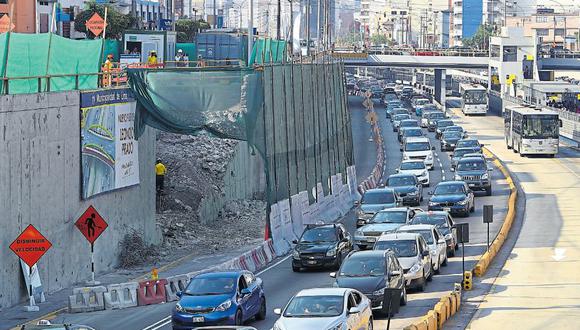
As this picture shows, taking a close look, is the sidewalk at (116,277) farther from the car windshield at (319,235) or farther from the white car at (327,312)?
the white car at (327,312)

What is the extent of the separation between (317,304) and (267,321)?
4.32 meters

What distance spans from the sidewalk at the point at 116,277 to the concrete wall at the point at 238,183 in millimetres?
5546

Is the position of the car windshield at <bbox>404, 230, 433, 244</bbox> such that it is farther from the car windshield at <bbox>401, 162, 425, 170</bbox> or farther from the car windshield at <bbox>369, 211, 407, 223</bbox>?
the car windshield at <bbox>401, 162, 425, 170</bbox>

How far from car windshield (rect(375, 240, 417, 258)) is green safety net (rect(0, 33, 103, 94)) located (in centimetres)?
1035

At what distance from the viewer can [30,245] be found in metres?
28.6

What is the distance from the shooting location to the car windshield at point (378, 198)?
48.3 metres

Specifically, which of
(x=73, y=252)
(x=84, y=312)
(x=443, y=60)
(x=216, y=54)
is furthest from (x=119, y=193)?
(x=443, y=60)

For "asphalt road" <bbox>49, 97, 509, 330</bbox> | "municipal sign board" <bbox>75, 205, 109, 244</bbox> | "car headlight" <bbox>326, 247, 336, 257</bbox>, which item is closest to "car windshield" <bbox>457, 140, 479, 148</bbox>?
"asphalt road" <bbox>49, 97, 509, 330</bbox>

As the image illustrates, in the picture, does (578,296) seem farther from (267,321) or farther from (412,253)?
(267,321)

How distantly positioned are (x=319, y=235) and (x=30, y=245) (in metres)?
11.4

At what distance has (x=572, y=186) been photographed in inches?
2434

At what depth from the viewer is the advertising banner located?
36.9 m

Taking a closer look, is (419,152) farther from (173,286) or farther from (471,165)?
(173,286)

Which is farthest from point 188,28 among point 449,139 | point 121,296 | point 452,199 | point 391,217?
point 121,296
